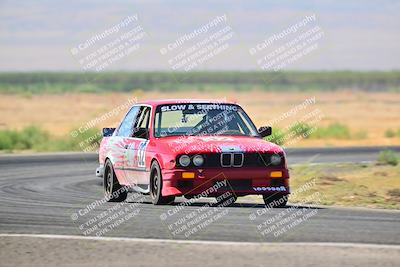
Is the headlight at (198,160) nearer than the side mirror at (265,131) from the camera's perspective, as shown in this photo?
Yes

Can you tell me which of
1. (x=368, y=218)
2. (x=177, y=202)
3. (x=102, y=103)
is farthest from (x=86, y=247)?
(x=102, y=103)

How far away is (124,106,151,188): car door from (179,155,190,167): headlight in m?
1.12

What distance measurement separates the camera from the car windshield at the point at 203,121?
1980 cm

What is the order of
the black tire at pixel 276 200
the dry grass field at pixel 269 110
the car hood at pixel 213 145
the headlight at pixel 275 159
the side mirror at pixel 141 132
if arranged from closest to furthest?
the car hood at pixel 213 145 < the headlight at pixel 275 159 < the black tire at pixel 276 200 < the side mirror at pixel 141 132 < the dry grass field at pixel 269 110

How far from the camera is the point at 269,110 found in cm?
9769

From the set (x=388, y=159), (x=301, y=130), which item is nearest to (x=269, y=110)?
(x=301, y=130)

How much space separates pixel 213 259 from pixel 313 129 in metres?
41.0

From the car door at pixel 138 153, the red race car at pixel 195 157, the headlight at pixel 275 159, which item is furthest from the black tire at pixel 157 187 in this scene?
the headlight at pixel 275 159

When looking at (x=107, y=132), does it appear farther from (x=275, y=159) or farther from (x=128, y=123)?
(x=275, y=159)

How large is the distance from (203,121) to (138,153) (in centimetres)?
112

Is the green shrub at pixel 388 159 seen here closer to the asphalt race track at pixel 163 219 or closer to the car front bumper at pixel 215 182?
the asphalt race track at pixel 163 219

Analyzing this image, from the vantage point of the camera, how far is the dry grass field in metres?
64.0

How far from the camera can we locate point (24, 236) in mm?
14859

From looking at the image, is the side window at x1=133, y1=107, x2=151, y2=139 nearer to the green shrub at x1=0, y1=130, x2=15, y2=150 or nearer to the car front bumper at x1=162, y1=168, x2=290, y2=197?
the car front bumper at x1=162, y1=168, x2=290, y2=197
